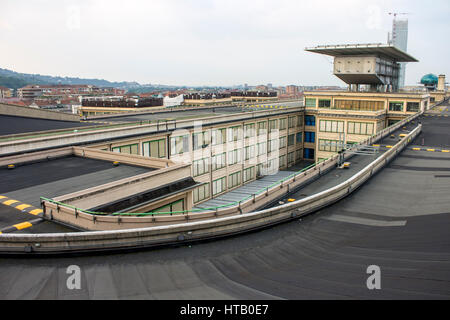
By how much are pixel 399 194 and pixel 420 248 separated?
954 centimetres

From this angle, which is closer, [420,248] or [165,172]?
[420,248]

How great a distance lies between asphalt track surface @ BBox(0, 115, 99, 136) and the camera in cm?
3688

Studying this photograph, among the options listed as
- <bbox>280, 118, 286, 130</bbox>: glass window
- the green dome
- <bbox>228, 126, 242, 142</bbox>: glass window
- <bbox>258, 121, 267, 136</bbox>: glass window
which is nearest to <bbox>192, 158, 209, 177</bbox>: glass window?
<bbox>228, 126, 242, 142</bbox>: glass window

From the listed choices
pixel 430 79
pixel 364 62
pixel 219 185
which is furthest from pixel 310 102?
pixel 430 79

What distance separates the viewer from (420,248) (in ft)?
51.5

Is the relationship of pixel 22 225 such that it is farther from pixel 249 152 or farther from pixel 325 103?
pixel 325 103

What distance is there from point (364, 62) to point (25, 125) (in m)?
59.8

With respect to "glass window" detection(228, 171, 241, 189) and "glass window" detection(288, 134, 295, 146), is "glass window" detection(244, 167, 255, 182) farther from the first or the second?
"glass window" detection(288, 134, 295, 146)

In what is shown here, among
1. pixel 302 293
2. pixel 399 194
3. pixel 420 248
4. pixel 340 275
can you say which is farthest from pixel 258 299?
pixel 399 194

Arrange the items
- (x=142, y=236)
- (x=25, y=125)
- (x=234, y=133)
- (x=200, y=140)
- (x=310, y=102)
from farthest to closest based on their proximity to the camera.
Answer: (x=310, y=102) → (x=234, y=133) → (x=200, y=140) → (x=25, y=125) → (x=142, y=236)

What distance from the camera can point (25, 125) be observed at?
40.3 m
